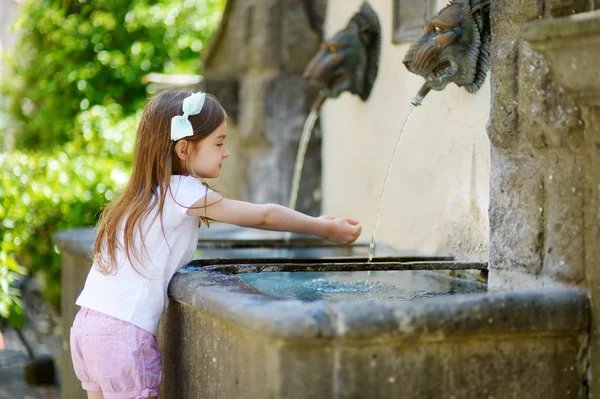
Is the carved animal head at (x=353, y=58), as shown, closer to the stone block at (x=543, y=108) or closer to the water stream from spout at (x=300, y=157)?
the water stream from spout at (x=300, y=157)

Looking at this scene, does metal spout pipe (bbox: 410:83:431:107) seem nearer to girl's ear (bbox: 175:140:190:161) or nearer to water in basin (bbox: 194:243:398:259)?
water in basin (bbox: 194:243:398:259)

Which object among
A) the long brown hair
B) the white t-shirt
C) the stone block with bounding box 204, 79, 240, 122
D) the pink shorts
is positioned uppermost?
the stone block with bounding box 204, 79, 240, 122

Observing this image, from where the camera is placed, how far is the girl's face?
2727 mm

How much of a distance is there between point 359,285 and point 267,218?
22.3 inches

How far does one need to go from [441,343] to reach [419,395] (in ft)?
0.39

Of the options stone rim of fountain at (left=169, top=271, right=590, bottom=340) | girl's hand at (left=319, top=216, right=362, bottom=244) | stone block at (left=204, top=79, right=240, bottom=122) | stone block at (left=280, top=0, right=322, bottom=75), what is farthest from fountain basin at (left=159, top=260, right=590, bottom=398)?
stone block at (left=204, top=79, right=240, bottom=122)

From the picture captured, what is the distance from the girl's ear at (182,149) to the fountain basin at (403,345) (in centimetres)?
57

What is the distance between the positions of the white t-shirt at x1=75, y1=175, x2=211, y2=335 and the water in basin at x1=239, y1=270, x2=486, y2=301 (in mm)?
304

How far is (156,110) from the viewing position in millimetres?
2742

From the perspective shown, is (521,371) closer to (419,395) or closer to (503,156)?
(419,395)

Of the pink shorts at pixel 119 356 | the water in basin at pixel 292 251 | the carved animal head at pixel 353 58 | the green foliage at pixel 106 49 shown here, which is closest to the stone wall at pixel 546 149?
Result: the pink shorts at pixel 119 356

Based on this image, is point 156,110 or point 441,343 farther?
point 156,110

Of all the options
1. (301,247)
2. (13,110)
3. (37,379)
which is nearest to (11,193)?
(37,379)

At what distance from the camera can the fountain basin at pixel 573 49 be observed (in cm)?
191
